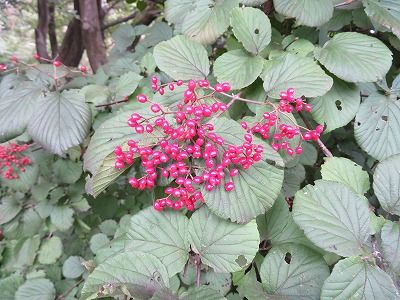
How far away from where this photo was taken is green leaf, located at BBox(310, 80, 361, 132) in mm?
1186

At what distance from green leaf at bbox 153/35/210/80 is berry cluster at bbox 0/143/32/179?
1.01m

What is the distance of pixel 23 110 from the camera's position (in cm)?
134

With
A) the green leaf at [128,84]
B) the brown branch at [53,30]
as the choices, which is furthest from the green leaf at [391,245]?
the brown branch at [53,30]

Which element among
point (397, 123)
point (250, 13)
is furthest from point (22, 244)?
point (397, 123)

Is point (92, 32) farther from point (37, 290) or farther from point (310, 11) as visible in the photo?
point (310, 11)

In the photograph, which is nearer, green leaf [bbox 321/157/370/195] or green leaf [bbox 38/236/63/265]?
green leaf [bbox 321/157/370/195]

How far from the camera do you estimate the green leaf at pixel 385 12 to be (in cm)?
119

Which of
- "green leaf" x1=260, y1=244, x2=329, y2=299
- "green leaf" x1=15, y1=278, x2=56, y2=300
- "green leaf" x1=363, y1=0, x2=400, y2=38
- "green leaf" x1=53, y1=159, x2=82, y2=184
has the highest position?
"green leaf" x1=363, y1=0, x2=400, y2=38

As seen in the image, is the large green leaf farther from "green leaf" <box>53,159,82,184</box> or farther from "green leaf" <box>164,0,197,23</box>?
"green leaf" <box>53,159,82,184</box>

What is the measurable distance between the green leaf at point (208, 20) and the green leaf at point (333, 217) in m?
0.68

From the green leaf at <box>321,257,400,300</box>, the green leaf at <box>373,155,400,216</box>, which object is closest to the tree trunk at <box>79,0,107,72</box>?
the green leaf at <box>373,155,400,216</box>

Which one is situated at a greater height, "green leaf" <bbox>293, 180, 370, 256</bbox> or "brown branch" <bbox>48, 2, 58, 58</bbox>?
"green leaf" <bbox>293, 180, 370, 256</bbox>

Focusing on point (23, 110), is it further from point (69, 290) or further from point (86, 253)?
point (86, 253)

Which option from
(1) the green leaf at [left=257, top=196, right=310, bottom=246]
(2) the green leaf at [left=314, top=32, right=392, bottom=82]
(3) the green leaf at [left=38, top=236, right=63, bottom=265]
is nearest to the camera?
(1) the green leaf at [left=257, top=196, right=310, bottom=246]
